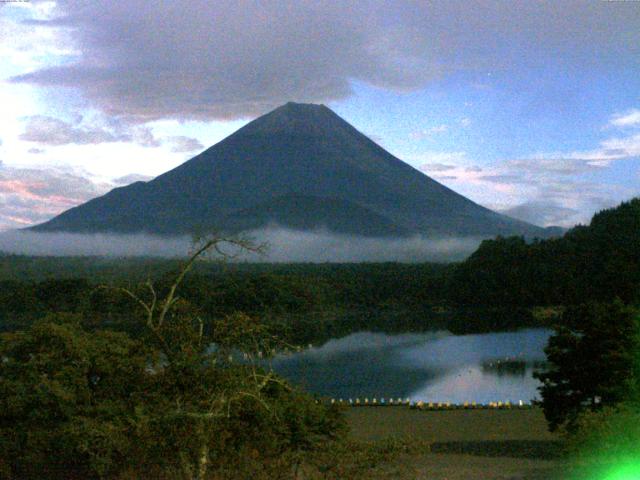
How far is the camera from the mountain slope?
13225cm

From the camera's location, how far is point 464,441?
1568 cm

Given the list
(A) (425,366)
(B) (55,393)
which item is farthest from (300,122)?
(B) (55,393)

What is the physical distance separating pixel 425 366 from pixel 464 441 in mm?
17168

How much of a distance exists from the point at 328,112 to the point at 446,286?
296 ft

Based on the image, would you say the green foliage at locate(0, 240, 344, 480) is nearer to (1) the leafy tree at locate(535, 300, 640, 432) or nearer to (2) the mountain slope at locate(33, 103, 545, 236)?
(1) the leafy tree at locate(535, 300, 640, 432)

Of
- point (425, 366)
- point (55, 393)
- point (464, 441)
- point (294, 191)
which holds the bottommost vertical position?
point (425, 366)

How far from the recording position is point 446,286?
209 ft

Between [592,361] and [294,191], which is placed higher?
[294,191]

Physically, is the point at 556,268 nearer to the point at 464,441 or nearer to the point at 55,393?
the point at 464,441

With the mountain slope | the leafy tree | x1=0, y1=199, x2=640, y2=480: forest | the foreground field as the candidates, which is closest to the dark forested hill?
the foreground field

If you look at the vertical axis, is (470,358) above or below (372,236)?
below

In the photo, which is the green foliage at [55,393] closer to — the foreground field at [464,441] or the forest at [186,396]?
the forest at [186,396]

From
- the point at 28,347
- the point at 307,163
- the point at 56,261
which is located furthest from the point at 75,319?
the point at 307,163

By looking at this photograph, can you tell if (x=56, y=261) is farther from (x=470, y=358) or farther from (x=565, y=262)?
(x=470, y=358)
